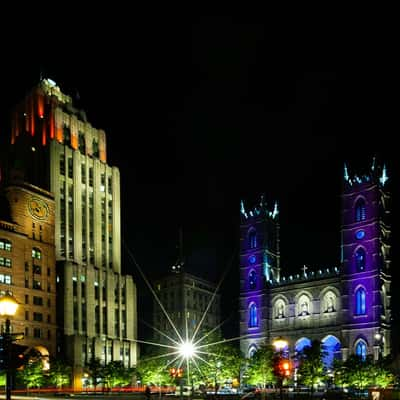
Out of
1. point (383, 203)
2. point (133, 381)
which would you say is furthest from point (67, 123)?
point (383, 203)

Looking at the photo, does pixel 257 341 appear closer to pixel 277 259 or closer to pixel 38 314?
pixel 277 259

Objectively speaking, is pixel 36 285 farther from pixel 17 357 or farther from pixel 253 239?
pixel 17 357

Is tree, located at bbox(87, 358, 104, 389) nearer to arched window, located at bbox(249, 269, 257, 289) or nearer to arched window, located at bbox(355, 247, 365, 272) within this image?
arched window, located at bbox(249, 269, 257, 289)

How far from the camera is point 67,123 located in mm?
143000

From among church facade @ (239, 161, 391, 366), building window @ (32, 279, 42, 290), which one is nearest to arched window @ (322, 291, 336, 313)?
church facade @ (239, 161, 391, 366)

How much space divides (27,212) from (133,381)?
122 feet

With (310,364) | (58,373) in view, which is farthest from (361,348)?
(58,373)

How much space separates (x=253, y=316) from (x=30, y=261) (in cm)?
5124

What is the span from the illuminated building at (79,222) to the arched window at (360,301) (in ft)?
151

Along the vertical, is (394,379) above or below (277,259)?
below

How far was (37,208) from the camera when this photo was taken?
402 feet

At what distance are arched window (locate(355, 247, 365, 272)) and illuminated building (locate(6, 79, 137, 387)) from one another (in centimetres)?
4675

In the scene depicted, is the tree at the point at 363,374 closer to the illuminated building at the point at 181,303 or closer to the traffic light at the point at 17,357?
the illuminated building at the point at 181,303

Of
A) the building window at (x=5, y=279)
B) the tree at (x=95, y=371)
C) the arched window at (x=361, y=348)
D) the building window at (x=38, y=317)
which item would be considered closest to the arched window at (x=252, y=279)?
the arched window at (x=361, y=348)
